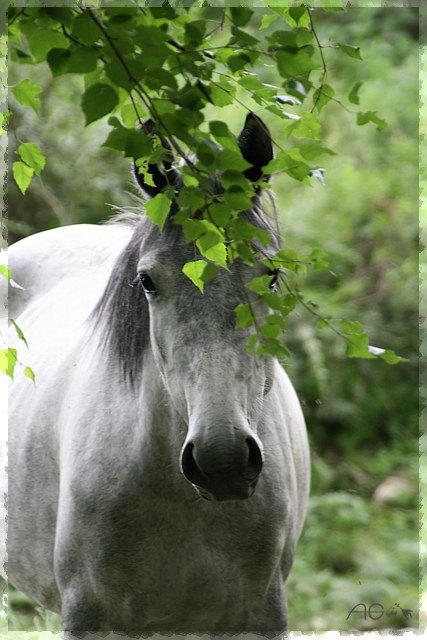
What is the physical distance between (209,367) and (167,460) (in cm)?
42

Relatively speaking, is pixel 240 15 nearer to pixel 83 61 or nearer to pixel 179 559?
pixel 83 61

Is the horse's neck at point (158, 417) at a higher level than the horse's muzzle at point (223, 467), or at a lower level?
lower

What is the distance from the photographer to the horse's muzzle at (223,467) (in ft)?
4.81

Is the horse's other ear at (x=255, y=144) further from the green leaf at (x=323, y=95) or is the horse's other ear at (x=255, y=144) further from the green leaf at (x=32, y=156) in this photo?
the green leaf at (x=32, y=156)

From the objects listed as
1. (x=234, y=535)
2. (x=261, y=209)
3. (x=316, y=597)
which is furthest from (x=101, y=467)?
(x=316, y=597)

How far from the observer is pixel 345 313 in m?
5.80

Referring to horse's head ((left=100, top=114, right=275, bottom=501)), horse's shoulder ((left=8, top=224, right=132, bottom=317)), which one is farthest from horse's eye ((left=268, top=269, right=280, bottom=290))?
horse's shoulder ((left=8, top=224, right=132, bottom=317))

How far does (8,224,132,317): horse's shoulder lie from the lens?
297cm

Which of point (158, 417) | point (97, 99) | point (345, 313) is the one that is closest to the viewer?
point (97, 99)

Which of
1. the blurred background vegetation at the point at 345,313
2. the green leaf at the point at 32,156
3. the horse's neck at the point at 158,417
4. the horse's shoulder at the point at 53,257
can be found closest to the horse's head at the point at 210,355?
the horse's neck at the point at 158,417

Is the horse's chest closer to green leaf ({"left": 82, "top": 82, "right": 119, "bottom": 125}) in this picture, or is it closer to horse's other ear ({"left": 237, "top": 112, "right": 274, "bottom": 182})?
horse's other ear ({"left": 237, "top": 112, "right": 274, "bottom": 182})

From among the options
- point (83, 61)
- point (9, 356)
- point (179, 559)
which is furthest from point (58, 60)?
point (179, 559)

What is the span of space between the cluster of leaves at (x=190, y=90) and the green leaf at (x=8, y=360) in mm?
334

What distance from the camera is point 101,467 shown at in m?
1.98
